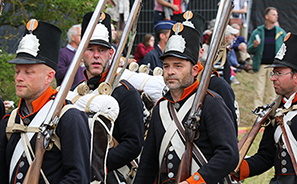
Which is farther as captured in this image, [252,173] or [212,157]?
[252,173]

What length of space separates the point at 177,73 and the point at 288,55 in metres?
1.14

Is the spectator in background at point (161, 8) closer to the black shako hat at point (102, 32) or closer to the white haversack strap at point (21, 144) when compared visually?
the black shako hat at point (102, 32)

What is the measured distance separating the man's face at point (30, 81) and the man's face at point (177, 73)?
96 centimetres

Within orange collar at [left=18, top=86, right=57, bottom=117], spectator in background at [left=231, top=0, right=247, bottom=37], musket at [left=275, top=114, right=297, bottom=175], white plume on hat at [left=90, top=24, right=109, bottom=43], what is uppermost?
spectator in background at [left=231, top=0, right=247, bottom=37]

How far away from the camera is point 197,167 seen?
123 inches

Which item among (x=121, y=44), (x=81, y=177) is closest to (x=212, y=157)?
(x=81, y=177)

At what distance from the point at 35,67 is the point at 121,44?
159 centimetres

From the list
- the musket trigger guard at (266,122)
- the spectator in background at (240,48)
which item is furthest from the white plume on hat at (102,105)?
the spectator in background at (240,48)

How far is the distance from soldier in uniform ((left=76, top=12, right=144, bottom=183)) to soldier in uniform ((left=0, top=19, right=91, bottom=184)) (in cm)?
101

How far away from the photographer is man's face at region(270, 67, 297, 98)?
375 centimetres

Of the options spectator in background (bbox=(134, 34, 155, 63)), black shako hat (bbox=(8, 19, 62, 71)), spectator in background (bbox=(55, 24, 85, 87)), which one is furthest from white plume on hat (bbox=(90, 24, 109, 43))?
spectator in background (bbox=(134, 34, 155, 63))

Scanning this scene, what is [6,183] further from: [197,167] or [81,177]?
[197,167]

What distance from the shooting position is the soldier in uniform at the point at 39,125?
2.70 meters

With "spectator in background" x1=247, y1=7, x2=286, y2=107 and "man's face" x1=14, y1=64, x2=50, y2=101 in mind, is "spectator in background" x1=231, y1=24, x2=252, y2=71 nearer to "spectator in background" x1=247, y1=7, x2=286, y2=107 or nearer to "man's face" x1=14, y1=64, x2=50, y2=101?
"spectator in background" x1=247, y1=7, x2=286, y2=107
